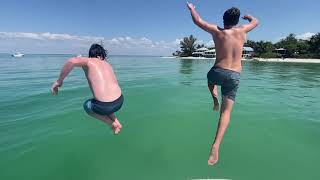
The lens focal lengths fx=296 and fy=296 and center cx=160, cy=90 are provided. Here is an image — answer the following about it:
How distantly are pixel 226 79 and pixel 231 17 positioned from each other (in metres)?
1.10

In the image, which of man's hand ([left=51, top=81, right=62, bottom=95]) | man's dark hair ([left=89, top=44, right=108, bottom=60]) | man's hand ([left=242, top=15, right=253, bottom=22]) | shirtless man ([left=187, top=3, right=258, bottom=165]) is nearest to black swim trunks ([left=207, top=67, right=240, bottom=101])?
shirtless man ([left=187, top=3, right=258, bottom=165])

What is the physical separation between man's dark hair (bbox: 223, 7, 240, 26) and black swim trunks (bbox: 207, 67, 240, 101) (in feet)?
2.72

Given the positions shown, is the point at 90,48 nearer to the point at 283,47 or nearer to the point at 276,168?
the point at 276,168

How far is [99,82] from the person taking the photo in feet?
17.8

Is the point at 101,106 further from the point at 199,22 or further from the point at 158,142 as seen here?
the point at 158,142

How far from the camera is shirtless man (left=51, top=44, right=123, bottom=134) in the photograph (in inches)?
211

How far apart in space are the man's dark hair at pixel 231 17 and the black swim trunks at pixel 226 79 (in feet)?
2.72

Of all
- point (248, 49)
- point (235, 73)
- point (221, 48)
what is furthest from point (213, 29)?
point (248, 49)

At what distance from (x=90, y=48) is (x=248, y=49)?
95.4m

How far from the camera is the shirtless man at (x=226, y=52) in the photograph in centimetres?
514

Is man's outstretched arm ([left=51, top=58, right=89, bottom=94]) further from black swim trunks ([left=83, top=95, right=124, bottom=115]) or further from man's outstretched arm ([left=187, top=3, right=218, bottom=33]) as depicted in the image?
man's outstretched arm ([left=187, top=3, right=218, bottom=33])

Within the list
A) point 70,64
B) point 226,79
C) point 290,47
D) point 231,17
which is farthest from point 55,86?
point 290,47

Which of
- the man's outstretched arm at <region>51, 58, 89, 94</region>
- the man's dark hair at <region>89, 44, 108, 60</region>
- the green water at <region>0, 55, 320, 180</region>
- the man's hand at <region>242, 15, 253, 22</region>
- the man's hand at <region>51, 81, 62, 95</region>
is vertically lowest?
the green water at <region>0, 55, 320, 180</region>

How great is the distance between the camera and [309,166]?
8.60m
